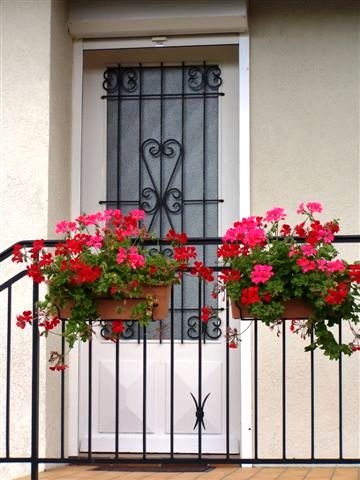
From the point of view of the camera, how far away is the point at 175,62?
249 inches

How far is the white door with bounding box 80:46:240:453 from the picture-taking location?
20.0 ft

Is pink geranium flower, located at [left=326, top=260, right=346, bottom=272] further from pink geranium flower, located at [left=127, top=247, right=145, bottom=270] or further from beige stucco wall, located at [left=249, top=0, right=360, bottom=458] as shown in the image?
beige stucco wall, located at [left=249, top=0, right=360, bottom=458]

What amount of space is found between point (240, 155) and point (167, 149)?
18.6 inches

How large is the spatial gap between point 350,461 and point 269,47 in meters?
2.48

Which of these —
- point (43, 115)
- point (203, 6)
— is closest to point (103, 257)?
point (43, 115)

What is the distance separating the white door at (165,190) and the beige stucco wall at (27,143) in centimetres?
35

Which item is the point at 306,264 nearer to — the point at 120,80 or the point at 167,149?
the point at 167,149

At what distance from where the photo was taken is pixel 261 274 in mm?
4297

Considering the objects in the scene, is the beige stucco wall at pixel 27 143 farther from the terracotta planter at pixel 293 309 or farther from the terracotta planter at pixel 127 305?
the terracotta planter at pixel 293 309

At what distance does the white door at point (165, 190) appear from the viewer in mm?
6094

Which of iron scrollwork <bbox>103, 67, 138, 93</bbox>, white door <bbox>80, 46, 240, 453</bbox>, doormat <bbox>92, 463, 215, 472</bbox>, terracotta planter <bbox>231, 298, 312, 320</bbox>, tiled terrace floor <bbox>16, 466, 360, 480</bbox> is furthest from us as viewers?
iron scrollwork <bbox>103, 67, 138, 93</bbox>

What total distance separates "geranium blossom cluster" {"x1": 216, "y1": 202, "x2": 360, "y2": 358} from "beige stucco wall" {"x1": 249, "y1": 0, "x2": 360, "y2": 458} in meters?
1.52

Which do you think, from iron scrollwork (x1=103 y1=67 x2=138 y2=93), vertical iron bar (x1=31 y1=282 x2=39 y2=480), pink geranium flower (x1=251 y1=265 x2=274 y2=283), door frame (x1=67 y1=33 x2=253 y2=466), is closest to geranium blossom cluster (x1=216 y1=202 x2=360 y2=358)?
pink geranium flower (x1=251 y1=265 x2=274 y2=283)

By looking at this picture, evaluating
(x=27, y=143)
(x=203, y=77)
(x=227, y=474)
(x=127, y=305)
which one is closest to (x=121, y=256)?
(x=127, y=305)
